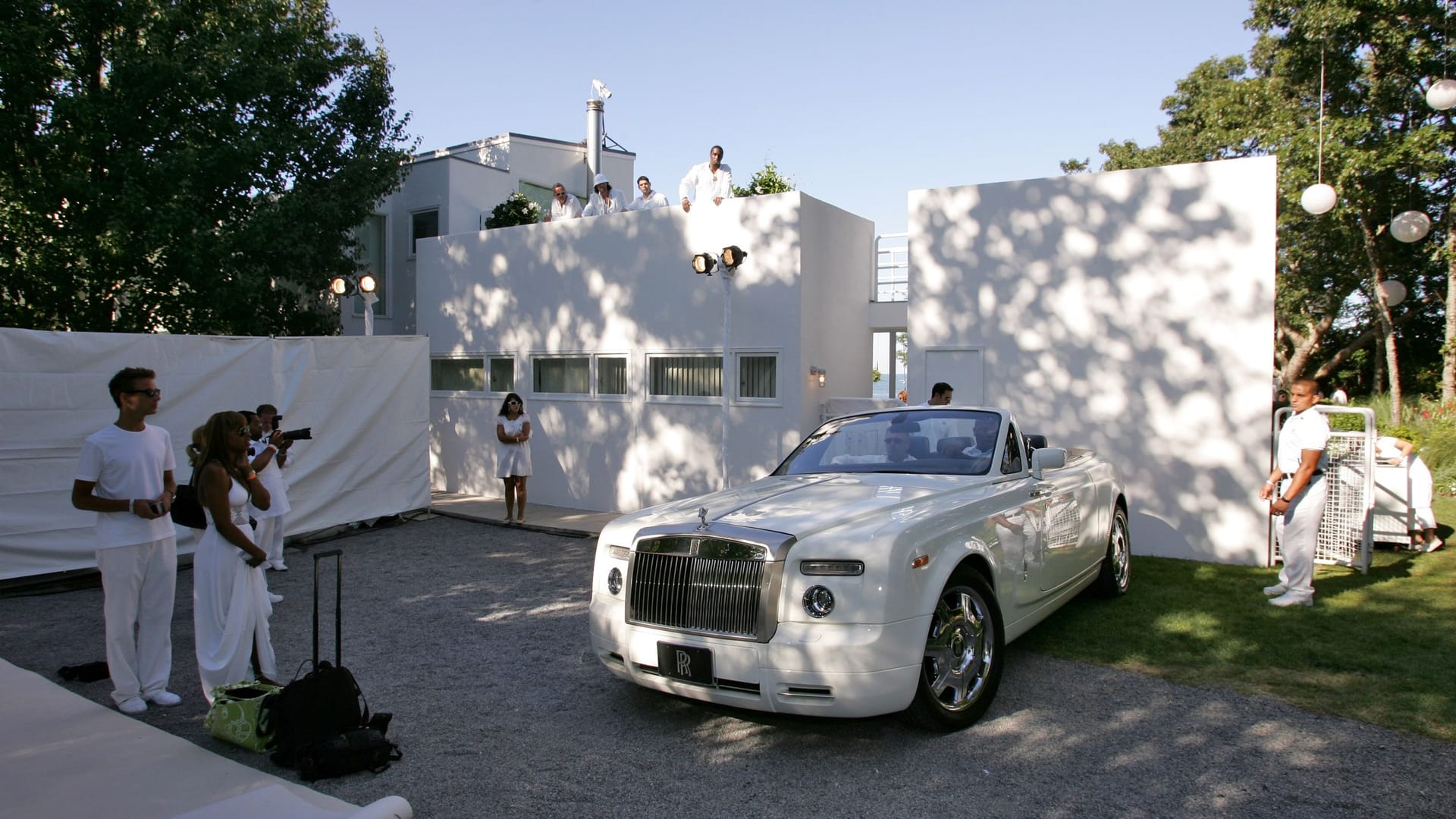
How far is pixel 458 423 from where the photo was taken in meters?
15.4

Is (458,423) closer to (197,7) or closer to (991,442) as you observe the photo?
(197,7)

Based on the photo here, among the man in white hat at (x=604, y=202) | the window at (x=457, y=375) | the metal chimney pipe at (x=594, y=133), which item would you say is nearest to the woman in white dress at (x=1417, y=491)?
the man in white hat at (x=604, y=202)

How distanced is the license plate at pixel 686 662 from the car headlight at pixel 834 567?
0.64m

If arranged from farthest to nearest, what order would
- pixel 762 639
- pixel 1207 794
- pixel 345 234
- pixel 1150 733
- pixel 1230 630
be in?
pixel 345 234 → pixel 1230 630 → pixel 1150 733 → pixel 762 639 → pixel 1207 794

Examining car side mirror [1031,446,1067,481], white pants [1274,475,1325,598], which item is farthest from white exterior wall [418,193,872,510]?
white pants [1274,475,1325,598]

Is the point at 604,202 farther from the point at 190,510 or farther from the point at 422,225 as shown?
the point at 190,510

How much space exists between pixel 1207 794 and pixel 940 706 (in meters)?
1.23

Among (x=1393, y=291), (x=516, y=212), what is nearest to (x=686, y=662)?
(x=516, y=212)

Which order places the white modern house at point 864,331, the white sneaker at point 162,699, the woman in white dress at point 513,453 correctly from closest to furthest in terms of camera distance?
1. the white sneaker at point 162,699
2. the white modern house at point 864,331
3. the woman in white dress at point 513,453

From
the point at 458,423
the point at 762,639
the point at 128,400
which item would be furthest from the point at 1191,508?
the point at 458,423

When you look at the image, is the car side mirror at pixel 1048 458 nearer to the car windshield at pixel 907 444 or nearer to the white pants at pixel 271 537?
the car windshield at pixel 907 444

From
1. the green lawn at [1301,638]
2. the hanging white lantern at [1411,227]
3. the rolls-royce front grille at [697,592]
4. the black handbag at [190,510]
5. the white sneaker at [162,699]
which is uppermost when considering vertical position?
the hanging white lantern at [1411,227]

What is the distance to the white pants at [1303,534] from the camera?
7137mm

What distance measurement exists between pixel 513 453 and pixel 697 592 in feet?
26.7
